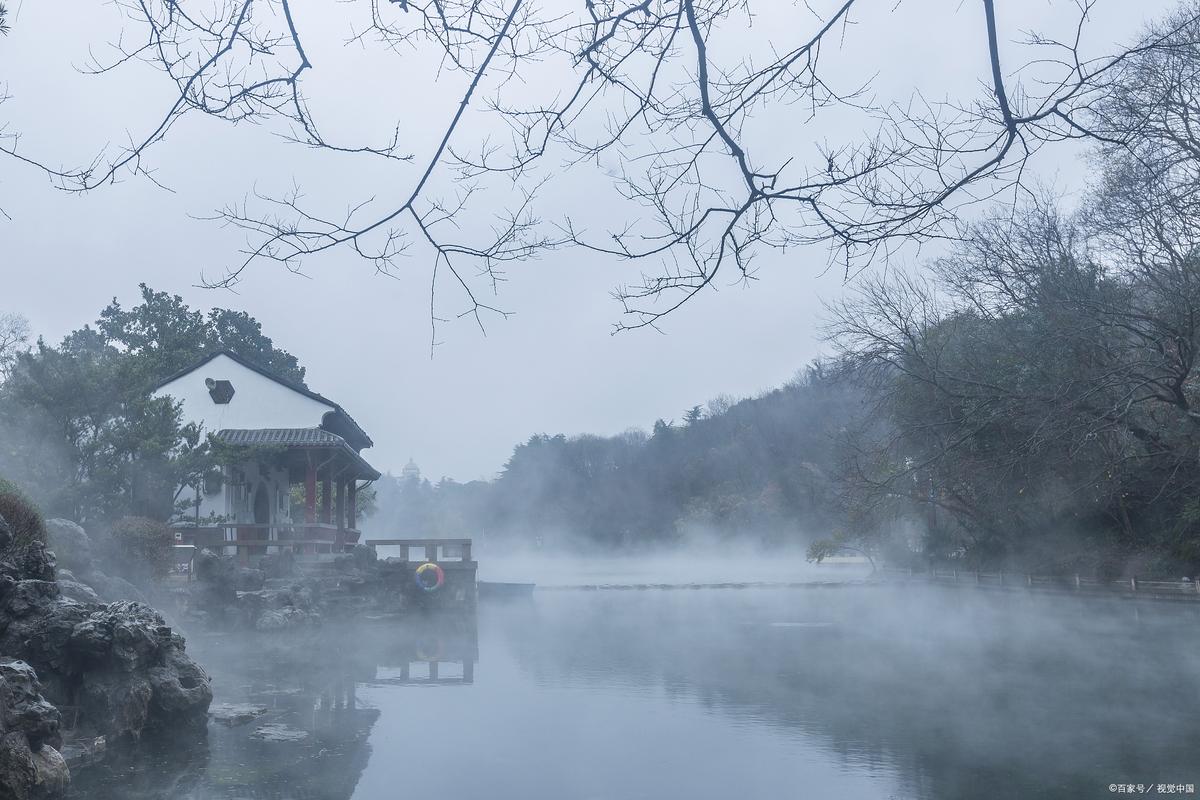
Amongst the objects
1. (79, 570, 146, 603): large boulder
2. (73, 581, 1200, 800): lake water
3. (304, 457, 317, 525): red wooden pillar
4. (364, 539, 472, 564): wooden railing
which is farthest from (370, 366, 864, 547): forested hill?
(79, 570, 146, 603): large boulder

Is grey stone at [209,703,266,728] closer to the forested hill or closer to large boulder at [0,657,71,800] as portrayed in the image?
large boulder at [0,657,71,800]

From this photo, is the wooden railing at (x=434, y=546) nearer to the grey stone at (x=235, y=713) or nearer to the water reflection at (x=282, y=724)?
the water reflection at (x=282, y=724)

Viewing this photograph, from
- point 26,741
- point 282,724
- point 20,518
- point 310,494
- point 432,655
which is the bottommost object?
point 432,655

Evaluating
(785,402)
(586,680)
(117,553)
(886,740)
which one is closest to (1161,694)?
(886,740)

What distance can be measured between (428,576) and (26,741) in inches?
649

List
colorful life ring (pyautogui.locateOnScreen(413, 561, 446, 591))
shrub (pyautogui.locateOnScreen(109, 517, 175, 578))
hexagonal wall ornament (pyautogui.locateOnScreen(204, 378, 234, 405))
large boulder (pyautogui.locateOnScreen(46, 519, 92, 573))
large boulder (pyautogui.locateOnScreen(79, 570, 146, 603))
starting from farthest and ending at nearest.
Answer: hexagonal wall ornament (pyautogui.locateOnScreen(204, 378, 234, 405)) < colorful life ring (pyautogui.locateOnScreen(413, 561, 446, 591)) < shrub (pyautogui.locateOnScreen(109, 517, 175, 578)) < large boulder (pyautogui.locateOnScreen(79, 570, 146, 603)) < large boulder (pyautogui.locateOnScreen(46, 519, 92, 573))

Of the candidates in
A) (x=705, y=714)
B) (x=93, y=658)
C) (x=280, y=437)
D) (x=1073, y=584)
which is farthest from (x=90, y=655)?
(x=1073, y=584)

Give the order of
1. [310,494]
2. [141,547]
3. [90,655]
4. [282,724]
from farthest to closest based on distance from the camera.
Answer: [310,494] → [141,547] → [282,724] → [90,655]

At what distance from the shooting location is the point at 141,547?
17.2 m

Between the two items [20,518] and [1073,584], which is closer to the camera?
[20,518]

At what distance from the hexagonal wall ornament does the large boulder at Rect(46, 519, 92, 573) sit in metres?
11.2

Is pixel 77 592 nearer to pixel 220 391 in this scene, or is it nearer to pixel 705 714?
pixel 705 714

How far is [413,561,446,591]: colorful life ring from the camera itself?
22.7m

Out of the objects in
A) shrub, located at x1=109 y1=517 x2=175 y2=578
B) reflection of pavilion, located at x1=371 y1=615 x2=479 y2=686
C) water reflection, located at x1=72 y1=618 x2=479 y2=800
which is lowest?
reflection of pavilion, located at x1=371 y1=615 x2=479 y2=686
